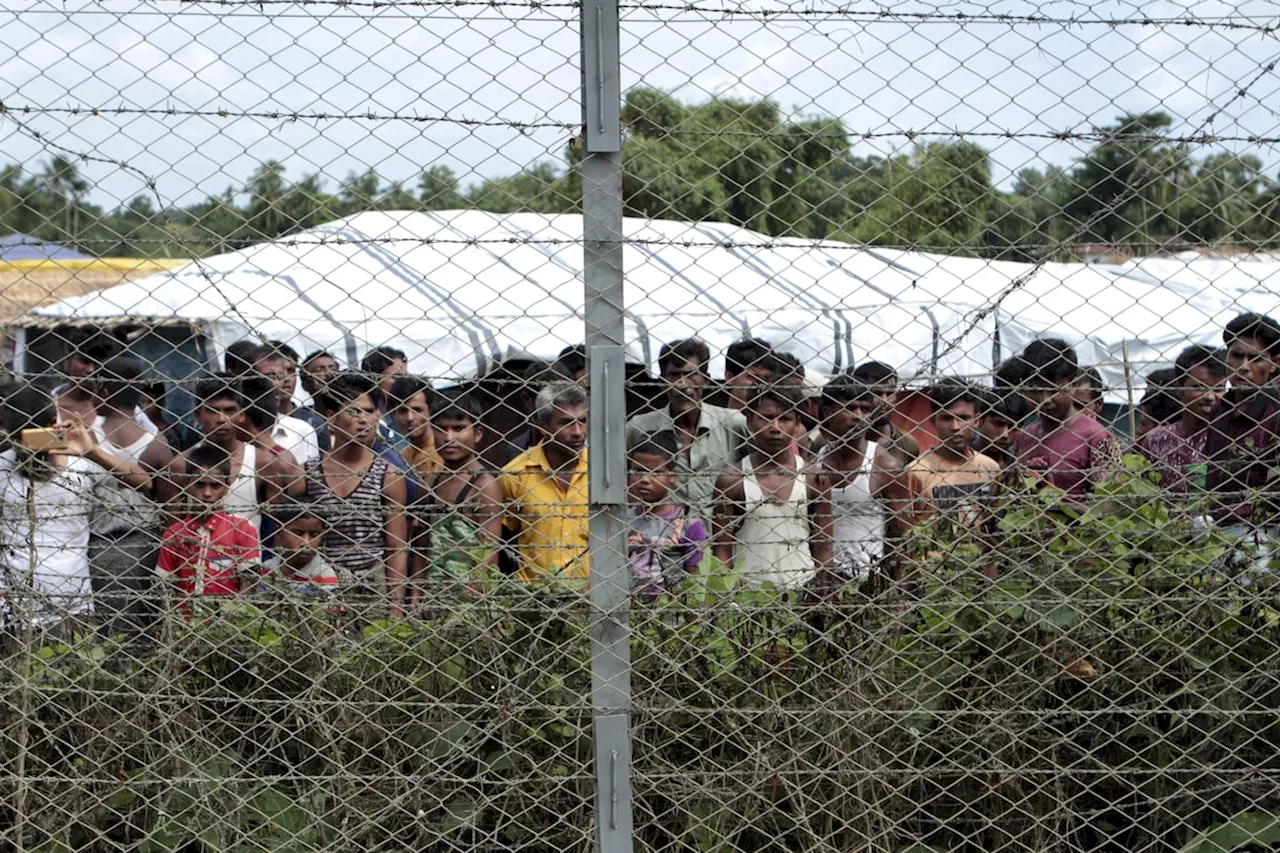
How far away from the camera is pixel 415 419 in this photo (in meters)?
4.55

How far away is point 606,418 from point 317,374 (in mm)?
1221

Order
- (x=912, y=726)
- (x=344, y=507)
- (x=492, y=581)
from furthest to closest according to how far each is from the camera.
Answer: (x=912, y=726)
(x=492, y=581)
(x=344, y=507)

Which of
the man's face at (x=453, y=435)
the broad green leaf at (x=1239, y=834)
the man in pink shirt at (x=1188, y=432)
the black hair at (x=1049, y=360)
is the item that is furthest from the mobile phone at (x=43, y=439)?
the broad green leaf at (x=1239, y=834)

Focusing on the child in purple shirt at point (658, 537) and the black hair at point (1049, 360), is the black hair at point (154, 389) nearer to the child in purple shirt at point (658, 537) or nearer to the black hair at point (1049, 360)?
the child in purple shirt at point (658, 537)

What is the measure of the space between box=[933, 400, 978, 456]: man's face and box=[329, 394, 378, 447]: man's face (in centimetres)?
153

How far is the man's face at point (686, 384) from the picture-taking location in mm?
2758

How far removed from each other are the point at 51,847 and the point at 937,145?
2.69 m

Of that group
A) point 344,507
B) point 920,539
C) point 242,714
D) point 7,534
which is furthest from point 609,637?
point 7,534

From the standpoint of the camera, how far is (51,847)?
3027mm

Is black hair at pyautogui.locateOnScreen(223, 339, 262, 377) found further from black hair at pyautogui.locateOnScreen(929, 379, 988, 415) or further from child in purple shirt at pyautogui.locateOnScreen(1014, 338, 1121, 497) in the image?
child in purple shirt at pyautogui.locateOnScreen(1014, 338, 1121, 497)

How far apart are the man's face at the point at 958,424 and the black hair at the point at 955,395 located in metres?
0.02

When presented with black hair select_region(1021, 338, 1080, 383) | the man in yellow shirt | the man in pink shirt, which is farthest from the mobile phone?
the man in pink shirt

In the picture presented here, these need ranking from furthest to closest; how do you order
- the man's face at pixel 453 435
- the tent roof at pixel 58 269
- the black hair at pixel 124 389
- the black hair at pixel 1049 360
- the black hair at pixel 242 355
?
the black hair at pixel 124 389 → the man's face at pixel 453 435 → the black hair at pixel 242 355 → the black hair at pixel 1049 360 → the tent roof at pixel 58 269

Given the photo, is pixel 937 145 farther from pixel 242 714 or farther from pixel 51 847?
pixel 51 847
